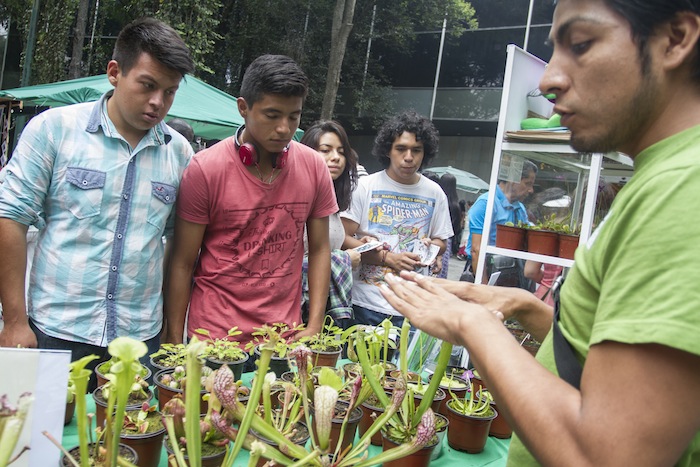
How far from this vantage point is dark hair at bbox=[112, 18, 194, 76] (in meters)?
2.08

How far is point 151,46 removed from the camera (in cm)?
208

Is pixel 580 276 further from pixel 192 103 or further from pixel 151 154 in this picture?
pixel 192 103

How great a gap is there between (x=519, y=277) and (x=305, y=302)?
5.17 feet

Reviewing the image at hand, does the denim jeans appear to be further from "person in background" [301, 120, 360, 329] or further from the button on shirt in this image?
the button on shirt

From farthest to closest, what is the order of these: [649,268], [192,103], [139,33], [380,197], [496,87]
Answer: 1. [496,87]
2. [192,103]
3. [380,197]
4. [139,33]
5. [649,268]

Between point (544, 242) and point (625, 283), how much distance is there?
240 centimetres

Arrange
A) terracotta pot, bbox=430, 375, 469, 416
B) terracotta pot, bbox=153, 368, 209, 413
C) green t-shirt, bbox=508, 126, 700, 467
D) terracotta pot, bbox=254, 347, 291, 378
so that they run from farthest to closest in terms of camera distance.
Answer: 1. terracotta pot, bbox=254, 347, 291, 378
2. terracotta pot, bbox=430, 375, 469, 416
3. terracotta pot, bbox=153, 368, 209, 413
4. green t-shirt, bbox=508, 126, 700, 467

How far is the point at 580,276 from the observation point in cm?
89

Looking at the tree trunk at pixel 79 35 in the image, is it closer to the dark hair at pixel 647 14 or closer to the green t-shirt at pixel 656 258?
the dark hair at pixel 647 14

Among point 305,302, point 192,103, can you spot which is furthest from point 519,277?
point 192,103

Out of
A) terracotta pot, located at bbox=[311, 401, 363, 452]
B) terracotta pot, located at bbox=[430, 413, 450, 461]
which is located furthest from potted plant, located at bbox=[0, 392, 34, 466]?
terracotta pot, located at bbox=[430, 413, 450, 461]

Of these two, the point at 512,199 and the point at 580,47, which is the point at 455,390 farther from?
the point at 512,199

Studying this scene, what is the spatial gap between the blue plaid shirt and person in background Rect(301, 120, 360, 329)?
2.91ft

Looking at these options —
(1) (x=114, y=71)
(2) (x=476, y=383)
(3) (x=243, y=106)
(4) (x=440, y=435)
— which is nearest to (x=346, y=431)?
(4) (x=440, y=435)
